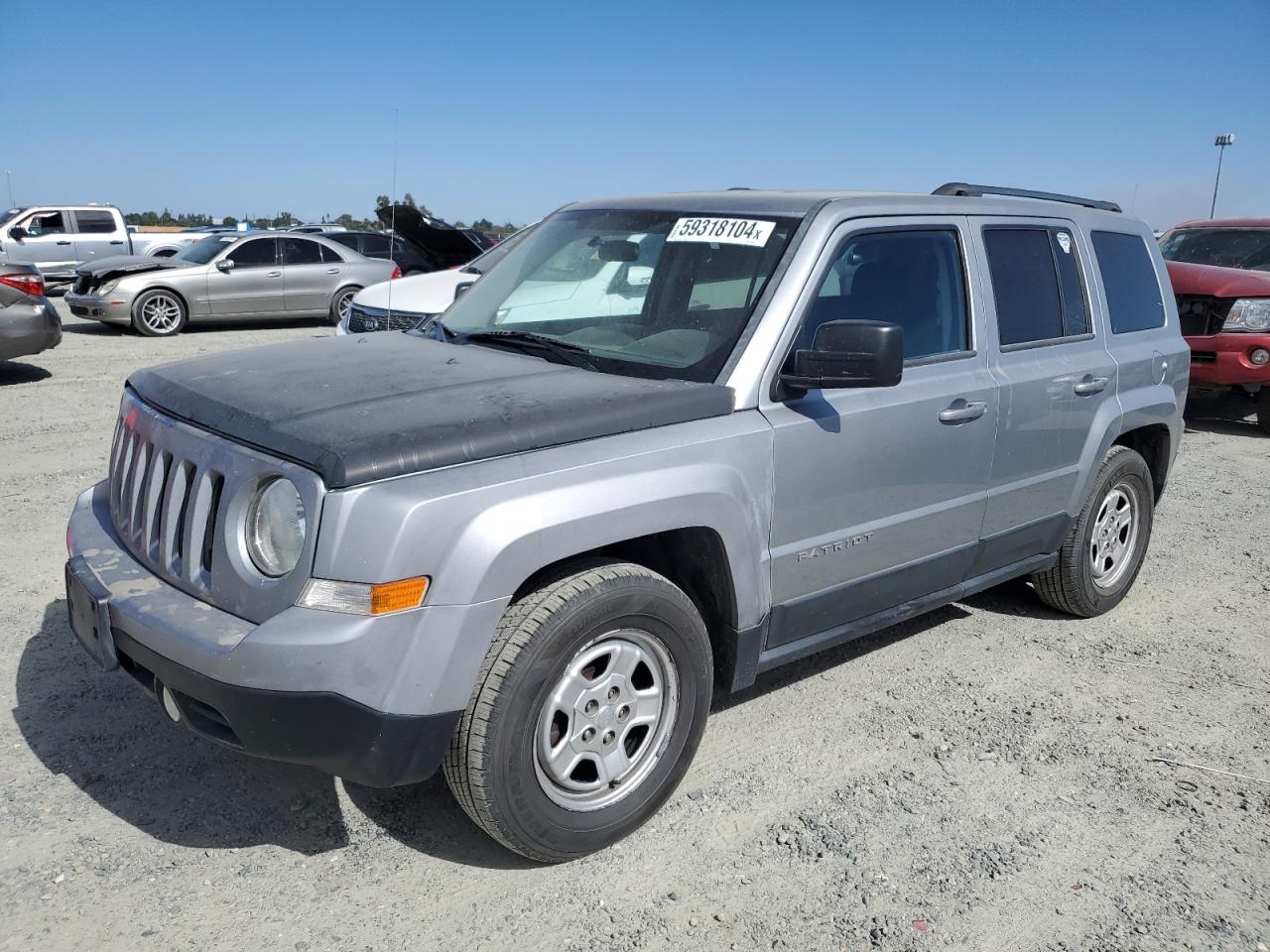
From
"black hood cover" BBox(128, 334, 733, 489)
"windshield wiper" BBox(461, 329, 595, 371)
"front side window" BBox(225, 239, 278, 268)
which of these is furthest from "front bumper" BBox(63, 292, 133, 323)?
"windshield wiper" BBox(461, 329, 595, 371)

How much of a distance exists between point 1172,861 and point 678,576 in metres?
1.72

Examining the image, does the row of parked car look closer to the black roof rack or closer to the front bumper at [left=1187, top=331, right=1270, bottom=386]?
the front bumper at [left=1187, top=331, right=1270, bottom=386]

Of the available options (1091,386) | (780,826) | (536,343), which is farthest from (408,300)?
(780,826)

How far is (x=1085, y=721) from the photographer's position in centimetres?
414

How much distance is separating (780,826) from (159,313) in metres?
13.5

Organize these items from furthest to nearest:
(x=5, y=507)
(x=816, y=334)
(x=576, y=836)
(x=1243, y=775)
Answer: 1. (x=5, y=507)
2. (x=1243, y=775)
3. (x=816, y=334)
4. (x=576, y=836)

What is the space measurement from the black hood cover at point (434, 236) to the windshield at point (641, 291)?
23.1 ft

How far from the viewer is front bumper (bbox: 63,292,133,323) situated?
1412 centimetres

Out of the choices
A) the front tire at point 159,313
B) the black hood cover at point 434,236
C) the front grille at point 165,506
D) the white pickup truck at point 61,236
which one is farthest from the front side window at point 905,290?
the white pickup truck at point 61,236

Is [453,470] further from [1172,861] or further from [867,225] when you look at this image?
[1172,861]

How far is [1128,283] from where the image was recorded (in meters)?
5.12

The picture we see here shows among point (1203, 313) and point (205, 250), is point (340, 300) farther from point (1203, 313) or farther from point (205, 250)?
point (1203, 313)

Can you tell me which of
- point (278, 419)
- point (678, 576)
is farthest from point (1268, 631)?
point (278, 419)

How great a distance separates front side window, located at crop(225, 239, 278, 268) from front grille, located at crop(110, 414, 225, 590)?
12713 millimetres
